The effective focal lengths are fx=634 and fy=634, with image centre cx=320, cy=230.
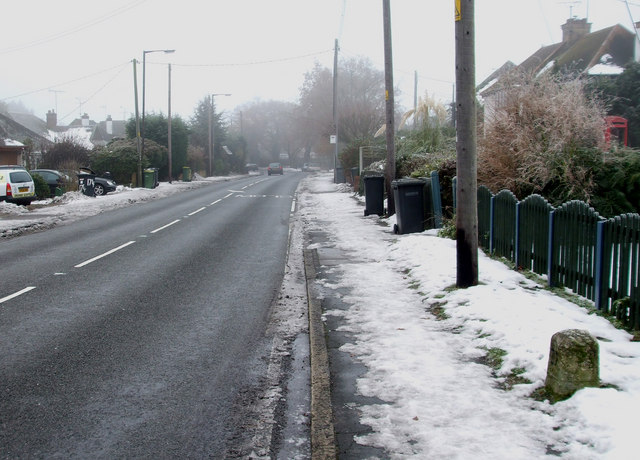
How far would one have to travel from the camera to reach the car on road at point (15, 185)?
2358 cm

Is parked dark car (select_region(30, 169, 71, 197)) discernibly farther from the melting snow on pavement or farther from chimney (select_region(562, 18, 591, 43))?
chimney (select_region(562, 18, 591, 43))

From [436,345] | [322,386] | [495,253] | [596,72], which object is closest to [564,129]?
[495,253]

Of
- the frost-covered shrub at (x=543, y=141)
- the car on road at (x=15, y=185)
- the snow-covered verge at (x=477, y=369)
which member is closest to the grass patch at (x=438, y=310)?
the snow-covered verge at (x=477, y=369)

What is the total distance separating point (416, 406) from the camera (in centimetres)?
474

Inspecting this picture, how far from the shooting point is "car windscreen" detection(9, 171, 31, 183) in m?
23.9

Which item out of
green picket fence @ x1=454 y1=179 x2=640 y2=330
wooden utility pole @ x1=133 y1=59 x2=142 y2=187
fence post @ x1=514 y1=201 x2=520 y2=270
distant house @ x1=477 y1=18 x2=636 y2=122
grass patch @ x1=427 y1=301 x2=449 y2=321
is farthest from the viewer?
wooden utility pole @ x1=133 y1=59 x2=142 y2=187

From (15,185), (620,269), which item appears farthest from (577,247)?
(15,185)

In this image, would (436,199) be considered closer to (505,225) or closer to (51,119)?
(505,225)

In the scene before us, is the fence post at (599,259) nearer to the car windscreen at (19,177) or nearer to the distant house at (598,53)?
the distant house at (598,53)

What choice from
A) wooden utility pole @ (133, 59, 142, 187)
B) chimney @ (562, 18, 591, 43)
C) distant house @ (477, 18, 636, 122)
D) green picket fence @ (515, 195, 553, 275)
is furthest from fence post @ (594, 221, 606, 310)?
chimney @ (562, 18, 591, 43)

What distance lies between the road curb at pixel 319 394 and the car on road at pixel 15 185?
19.2m

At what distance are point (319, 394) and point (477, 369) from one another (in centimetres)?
145

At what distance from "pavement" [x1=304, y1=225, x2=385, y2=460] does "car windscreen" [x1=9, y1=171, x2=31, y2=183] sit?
743 inches

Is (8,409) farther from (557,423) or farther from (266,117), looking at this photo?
(266,117)
